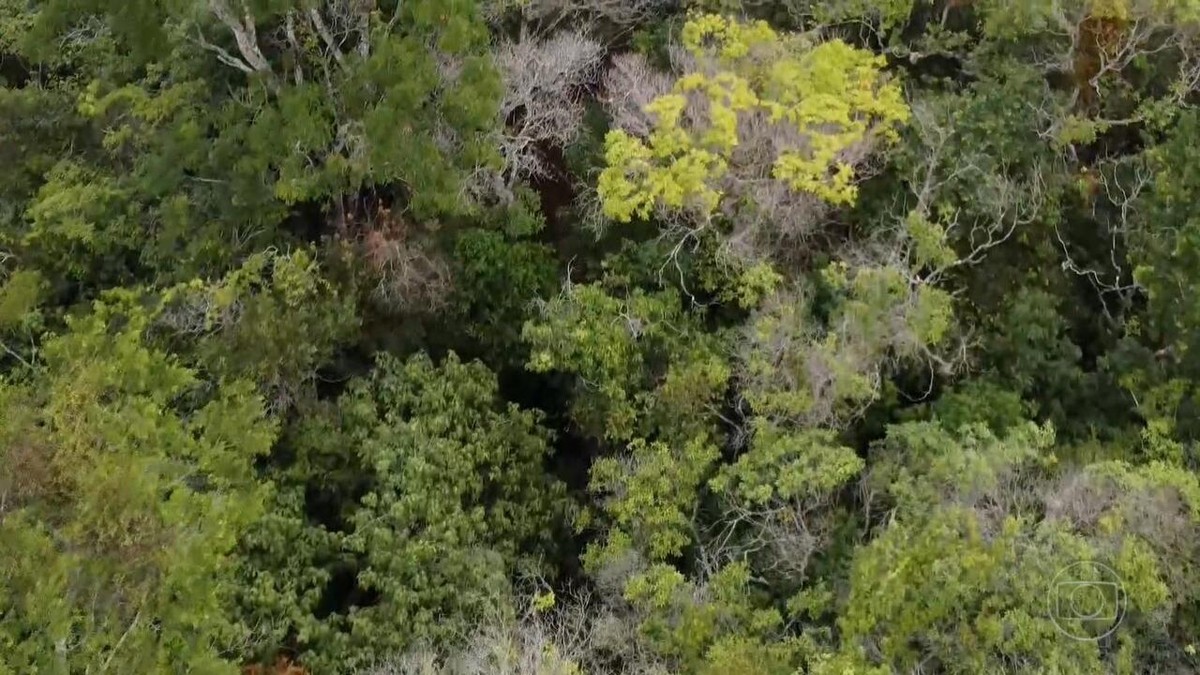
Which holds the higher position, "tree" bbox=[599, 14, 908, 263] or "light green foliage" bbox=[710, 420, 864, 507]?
"tree" bbox=[599, 14, 908, 263]

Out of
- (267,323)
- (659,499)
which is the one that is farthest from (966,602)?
(267,323)

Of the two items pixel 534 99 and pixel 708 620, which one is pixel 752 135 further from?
pixel 708 620

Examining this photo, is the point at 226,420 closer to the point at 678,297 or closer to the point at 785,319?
the point at 678,297

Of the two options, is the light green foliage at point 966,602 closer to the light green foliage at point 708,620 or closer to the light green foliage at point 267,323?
the light green foliage at point 708,620

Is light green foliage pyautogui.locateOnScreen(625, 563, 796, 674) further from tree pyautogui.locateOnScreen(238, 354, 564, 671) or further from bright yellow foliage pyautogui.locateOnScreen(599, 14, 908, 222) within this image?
bright yellow foliage pyautogui.locateOnScreen(599, 14, 908, 222)

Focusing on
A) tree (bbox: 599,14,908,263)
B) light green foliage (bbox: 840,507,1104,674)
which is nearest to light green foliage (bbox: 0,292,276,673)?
tree (bbox: 599,14,908,263)

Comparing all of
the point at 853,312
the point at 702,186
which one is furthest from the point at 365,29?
the point at 853,312
